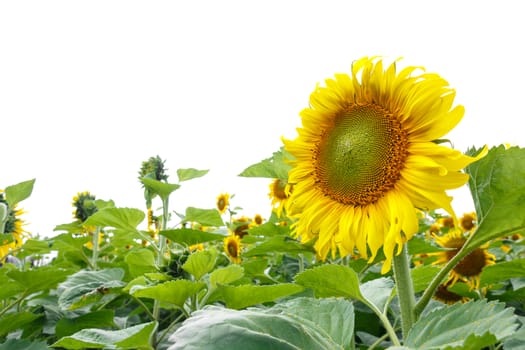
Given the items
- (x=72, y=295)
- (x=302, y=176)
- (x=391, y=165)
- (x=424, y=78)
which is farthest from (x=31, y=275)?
(x=424, y=78)

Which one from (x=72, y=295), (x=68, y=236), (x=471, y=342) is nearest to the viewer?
(x=471, y=342)

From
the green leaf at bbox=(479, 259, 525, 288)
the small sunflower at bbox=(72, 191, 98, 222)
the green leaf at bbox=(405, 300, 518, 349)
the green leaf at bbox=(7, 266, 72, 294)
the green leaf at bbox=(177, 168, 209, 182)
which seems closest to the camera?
Answer: the green leaf at bbox=(405, 300, 518, 349)

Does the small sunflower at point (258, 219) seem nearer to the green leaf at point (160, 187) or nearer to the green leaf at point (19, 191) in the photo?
the green leaf at point (19, 191)

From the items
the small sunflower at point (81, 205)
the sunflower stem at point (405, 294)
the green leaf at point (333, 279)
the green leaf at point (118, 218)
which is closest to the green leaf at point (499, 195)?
the sunflower stem at point (405, 294)

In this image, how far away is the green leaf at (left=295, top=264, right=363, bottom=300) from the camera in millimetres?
1290

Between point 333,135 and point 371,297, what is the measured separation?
1.68ft

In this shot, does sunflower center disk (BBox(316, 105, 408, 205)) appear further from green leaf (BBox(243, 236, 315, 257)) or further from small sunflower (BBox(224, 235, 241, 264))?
small sunflower (BBox(224, 235, 241, 264))

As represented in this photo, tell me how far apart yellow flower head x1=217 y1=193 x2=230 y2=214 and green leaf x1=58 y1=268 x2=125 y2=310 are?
13.1ft

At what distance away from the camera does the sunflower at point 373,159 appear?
1.29m

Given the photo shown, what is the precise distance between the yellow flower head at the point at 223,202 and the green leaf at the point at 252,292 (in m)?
4.60

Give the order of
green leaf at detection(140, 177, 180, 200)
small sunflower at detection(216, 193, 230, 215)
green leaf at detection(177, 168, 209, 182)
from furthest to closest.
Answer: small sunflower at detection(216, 193, 230, 215), green leaf at detection(177, 168, 209, 182), green leaf at detection(140, 177, 180, 200)

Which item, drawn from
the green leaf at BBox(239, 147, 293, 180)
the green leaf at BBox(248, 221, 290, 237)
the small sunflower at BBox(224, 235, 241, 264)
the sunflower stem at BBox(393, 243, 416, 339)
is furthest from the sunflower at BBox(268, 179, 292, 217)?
the sunflower stem at BBox(393, 243, 416, 339)

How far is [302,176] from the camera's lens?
166cm

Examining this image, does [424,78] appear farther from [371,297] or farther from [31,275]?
[31,275]
